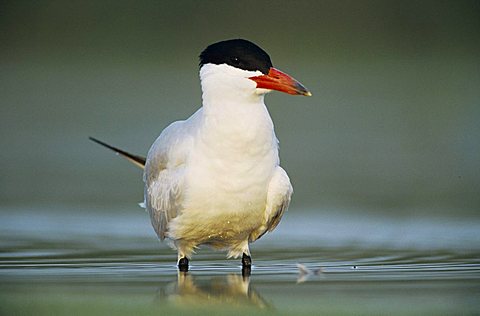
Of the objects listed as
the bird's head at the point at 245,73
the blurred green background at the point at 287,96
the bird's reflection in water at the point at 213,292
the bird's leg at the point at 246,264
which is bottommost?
the bird's reflection in water at the point at 213,292

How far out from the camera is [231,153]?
278 inches

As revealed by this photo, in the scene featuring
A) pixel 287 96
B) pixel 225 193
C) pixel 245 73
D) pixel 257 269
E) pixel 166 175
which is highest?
pixel 287 96

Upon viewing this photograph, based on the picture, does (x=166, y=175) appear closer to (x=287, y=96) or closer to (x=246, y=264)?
(x=246, y=264)

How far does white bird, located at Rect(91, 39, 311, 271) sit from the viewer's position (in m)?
7.06

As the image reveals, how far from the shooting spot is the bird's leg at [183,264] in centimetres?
737

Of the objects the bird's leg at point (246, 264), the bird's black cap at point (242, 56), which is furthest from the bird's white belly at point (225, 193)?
the bird's black cap at point (242, 56)

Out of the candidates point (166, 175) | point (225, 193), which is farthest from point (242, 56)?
point (166, 175)

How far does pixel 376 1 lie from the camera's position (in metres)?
21.9

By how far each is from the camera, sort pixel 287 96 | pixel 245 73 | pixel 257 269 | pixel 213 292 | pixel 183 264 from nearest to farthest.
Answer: pixel 213 292, pixel 245 73, pixel 257 269, pixel 183 264, pixel 287 96

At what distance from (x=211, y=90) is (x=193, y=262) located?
1.24 metres

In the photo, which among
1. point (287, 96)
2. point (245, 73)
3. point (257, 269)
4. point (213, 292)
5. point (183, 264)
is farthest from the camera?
point (287, 96)

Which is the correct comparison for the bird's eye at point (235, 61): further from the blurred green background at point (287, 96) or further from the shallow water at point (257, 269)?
the blurred green background at point (287, 96)

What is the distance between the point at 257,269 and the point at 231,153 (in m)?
0.72

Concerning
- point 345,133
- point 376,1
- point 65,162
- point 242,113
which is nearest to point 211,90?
point 242,113
